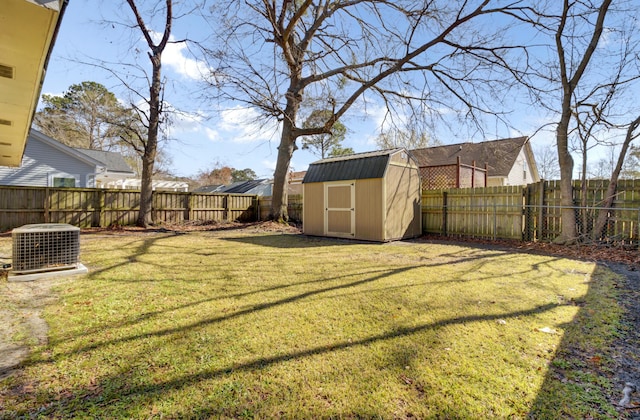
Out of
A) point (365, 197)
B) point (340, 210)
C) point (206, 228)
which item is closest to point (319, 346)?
point (365, 197)

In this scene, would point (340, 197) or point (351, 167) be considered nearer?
point (351, 167)

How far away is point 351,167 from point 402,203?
1930 millimetres

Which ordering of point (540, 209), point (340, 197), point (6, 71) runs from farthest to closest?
point (340, 197) < point (540, 209) < point (6, 71)

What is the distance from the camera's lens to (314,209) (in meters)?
10.1

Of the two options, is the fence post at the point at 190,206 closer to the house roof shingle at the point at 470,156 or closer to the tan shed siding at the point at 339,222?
the tan shed siding at the point at 339,222

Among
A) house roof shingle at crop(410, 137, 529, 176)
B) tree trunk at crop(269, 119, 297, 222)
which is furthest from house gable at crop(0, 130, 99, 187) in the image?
house roof shingle at crop(410, 137, 529, 176)

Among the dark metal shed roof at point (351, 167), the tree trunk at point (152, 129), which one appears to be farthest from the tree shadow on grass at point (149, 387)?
the tree trunk at point (152, 129)

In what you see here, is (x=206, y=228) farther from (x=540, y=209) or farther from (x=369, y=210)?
(x=540, y=209)

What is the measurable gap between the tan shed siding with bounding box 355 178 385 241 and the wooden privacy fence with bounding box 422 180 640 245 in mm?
2948

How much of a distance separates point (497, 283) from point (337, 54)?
11.6m

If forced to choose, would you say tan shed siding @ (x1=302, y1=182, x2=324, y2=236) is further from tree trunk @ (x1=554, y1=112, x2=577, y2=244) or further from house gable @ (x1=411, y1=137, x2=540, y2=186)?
house gable @ (x1=411, y1=137, x2=540, y2=186)

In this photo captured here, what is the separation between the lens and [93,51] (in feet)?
34.7

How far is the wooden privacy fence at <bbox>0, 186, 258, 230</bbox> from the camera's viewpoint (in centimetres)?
1010

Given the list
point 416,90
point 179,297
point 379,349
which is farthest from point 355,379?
point 416,90
